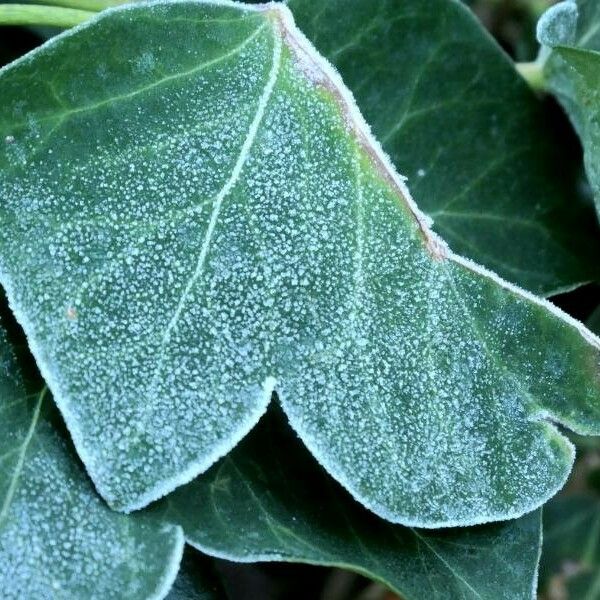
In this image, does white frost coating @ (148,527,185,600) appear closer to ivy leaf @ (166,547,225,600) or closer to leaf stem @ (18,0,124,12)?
ivy leaf @ (166,547,225,600)

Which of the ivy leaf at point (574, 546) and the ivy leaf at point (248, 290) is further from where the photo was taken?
the ivy leaf at point (574, 546)

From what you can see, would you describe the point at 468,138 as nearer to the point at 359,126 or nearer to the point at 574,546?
the point at 359,126

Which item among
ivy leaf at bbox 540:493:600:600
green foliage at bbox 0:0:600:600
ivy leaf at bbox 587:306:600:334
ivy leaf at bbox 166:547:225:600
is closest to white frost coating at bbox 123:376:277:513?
green foliage at bbox 0:0:600:600

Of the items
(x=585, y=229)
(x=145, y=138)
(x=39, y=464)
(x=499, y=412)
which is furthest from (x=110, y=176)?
(x=585, y=229)

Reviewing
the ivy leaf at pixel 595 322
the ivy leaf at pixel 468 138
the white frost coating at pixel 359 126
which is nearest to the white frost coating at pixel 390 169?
the white frost coating at pixel 359 126

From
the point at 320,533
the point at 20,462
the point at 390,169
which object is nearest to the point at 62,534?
the point at 20,462

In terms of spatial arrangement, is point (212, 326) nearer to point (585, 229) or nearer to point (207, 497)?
point (207, 497)

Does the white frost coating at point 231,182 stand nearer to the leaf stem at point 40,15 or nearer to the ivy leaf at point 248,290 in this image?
the ivy leaf at point 248,290
